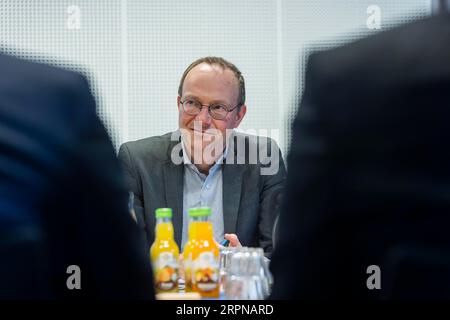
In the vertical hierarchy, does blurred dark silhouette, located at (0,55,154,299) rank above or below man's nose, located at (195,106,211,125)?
below

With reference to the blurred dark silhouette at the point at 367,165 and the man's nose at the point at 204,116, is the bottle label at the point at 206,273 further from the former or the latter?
the man's nose at the point at 204,116

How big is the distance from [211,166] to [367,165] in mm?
1596

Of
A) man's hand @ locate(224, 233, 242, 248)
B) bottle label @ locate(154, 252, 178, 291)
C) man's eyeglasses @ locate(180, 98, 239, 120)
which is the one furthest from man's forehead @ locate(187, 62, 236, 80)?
bottle label @ locate(154, 252, 178, 291)

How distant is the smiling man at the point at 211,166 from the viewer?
2.08 metres

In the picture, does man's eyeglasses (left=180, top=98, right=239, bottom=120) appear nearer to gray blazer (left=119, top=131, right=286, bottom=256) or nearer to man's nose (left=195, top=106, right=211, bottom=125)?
man's nose (left=195, top=106, right=211, bottom=125)

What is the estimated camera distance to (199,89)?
2367mm

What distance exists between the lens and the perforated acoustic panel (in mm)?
1532

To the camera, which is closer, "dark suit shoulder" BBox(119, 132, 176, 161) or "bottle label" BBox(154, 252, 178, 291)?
"bottle label" BBox(154, 252, 178, 291)

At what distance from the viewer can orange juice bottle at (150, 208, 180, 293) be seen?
1357mm

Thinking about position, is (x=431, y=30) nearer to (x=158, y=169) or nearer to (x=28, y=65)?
(x=28, y=65)

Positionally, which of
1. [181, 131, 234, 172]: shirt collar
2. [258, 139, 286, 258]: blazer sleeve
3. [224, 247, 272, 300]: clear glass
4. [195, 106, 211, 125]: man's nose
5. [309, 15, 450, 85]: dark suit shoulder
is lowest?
[224, 247, 272, 300]: clear glass

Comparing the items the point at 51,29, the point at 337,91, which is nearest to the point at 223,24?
the point at 51,29

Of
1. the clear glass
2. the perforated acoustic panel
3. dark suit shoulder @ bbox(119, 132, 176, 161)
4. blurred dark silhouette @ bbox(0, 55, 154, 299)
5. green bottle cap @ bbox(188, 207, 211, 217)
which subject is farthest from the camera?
dark suit shoulder @ bbox(119, 132, 176, 161)

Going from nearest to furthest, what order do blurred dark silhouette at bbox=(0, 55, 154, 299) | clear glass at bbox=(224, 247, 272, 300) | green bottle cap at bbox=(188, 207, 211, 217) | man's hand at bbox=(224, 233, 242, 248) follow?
1. blurred dark silhouette at bbox=(0, 55, 154, 299)
2. clear glass at bbox=(224, 247, 272, 300)
3. green bottle cap at bbox=(188, 207, 211, 217)
4. man's hand at bbox=(224, 233, 242, 248)
